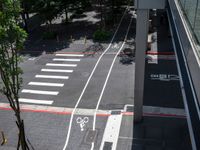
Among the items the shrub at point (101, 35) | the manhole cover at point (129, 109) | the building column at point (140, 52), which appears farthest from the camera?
the shrub at point (101, 35)

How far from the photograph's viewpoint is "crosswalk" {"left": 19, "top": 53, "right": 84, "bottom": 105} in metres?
26.1

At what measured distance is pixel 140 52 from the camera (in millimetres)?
18141

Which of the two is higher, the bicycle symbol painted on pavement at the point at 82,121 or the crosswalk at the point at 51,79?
the crosswalk at the point at 51,79

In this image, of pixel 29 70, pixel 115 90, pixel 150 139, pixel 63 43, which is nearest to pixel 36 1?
pixel 63 43

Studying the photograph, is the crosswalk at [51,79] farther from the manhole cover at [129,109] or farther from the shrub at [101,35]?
the manhole cover at [129,109]

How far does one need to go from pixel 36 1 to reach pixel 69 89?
17937mm

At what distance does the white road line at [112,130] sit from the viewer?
19562 mm

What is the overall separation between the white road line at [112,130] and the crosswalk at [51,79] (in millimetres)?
6799

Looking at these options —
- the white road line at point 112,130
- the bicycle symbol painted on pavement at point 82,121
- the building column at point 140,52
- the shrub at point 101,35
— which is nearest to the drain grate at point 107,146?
the white road line at point 112,130

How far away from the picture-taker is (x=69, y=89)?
27.2m

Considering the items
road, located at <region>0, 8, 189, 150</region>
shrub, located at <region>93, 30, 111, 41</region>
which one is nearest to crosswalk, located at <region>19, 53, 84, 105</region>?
road, located at <region>0, 8, 189, 150</region>

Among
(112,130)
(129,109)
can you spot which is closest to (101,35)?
(129,109)

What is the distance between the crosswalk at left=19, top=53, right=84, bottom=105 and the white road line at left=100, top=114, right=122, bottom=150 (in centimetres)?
680

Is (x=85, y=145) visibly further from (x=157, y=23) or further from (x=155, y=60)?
(x=157, y=23)
